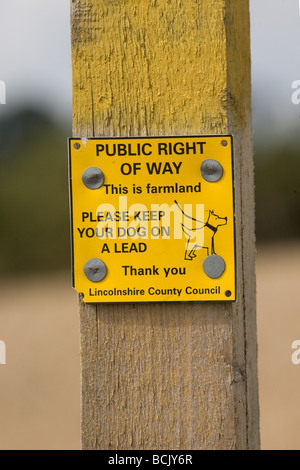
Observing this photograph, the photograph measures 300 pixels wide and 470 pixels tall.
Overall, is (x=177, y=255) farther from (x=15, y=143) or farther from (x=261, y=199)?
(x=261, y=199)

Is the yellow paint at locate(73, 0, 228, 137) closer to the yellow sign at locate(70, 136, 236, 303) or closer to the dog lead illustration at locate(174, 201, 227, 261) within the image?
the yellow sign at locate(70, 136, 236, 303)

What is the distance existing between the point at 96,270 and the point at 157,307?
4.6 inches

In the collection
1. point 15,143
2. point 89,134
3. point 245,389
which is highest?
point 15,143

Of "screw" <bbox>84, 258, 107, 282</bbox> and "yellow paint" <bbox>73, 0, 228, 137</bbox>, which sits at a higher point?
"yellow paint" <bbox>73, 0, 228, 137</bbox>

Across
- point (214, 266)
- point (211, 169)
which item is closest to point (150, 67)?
point (211, 169)

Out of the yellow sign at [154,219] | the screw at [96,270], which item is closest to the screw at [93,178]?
the yellow sign at [154,219]

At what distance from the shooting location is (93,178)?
3.38 ft

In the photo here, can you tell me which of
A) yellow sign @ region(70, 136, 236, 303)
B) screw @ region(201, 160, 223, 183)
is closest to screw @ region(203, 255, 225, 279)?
yellow sign @ region(70, 136, 236, 303)

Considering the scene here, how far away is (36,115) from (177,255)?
13925 millimetres

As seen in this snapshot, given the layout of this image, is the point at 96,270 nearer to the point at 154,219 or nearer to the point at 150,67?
the point at 154,219

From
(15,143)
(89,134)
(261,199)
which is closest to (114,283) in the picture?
(89,134)

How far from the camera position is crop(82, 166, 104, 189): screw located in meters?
1.03

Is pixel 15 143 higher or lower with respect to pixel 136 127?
higher

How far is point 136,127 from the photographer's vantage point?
103 cm
